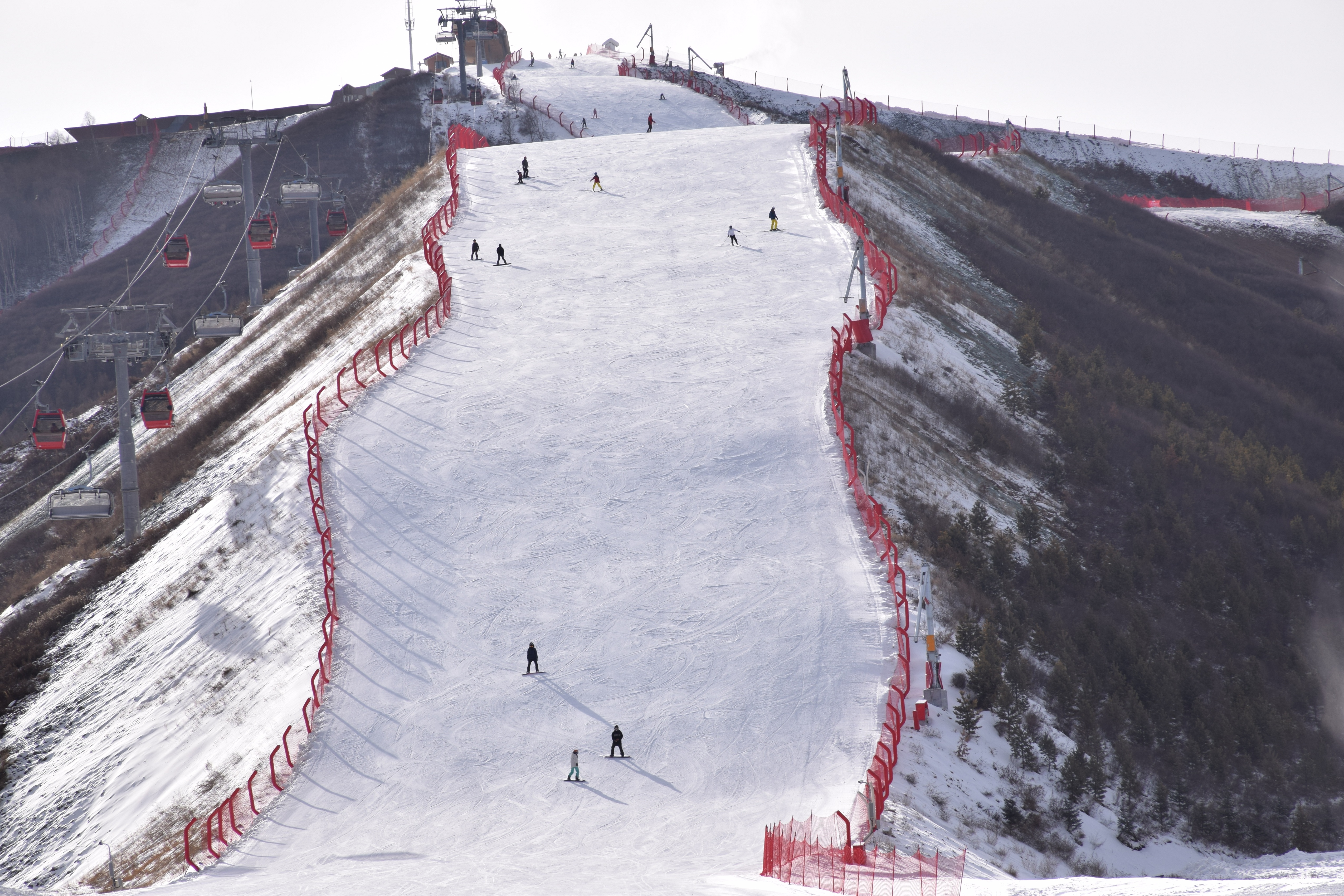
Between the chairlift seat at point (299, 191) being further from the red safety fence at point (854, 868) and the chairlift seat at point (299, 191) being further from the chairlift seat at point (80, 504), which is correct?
the red safety fence at point (854, 868)

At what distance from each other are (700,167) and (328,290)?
1622cm

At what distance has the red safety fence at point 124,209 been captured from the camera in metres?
82.7

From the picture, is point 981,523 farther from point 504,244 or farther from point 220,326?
point 220,326

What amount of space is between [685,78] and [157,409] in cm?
5163

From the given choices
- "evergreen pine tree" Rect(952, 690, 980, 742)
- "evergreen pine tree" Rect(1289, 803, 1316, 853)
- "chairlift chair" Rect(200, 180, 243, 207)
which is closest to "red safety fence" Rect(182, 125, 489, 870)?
"evergreen pine tree" Rect(952, 690, 980, 742)

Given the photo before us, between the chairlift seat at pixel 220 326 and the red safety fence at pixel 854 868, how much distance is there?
3483 cm

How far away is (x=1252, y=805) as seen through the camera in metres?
20.3

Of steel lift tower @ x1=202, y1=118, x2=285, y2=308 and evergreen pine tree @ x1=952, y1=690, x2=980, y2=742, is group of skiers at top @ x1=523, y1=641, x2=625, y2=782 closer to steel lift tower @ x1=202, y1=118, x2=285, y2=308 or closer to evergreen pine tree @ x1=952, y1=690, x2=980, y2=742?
evergreen pine tree @ x1=952, y1=690, x2=980, y2=742

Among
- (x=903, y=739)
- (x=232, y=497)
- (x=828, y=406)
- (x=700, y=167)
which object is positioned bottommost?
(x=903, y=739)

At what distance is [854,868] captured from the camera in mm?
15383

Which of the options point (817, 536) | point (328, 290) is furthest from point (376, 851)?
point (328, 290)

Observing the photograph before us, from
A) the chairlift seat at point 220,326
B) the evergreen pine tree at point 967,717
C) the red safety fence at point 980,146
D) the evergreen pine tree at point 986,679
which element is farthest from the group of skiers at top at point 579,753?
the red safety fence at point 980,146

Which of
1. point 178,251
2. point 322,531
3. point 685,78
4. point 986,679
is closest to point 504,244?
point 178,251

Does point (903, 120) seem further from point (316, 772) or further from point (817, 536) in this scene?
point (316, 772)
